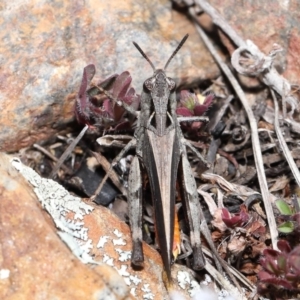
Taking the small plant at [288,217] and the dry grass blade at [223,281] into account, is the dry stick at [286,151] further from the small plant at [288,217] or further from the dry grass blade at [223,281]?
the dry grass blade at [223,281]

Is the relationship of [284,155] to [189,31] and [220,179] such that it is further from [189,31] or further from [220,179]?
[189,31]

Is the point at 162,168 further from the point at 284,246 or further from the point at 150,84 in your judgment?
the point at 284,246

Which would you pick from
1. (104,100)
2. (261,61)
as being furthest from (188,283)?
(261,61)

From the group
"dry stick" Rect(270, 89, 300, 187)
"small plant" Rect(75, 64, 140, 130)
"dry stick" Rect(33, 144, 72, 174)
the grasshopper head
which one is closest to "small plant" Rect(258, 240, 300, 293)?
"dry stick" Rect(270, 89, 300, 187)

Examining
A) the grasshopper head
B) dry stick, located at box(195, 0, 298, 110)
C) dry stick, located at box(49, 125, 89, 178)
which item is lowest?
dry stick, located at box(49, 125, 89, 178)

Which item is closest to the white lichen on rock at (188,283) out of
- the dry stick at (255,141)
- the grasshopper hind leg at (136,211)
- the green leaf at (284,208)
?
the grasshopper hind leg at (136,211)

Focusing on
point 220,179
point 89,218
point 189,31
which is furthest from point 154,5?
point 89,218

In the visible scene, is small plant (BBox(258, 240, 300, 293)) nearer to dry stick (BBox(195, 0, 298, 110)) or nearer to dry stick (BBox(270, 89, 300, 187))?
dry stick (BBox(270, 89, 300, 187))
